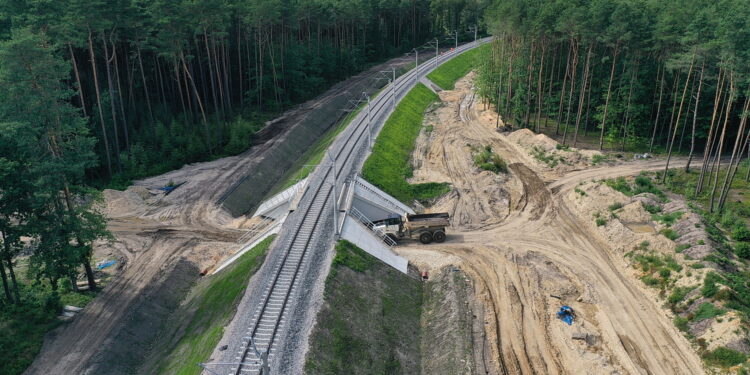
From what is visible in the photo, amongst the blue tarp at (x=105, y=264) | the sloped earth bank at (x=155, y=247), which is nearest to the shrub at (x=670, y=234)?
the sloped earth bank at (x=155, y=247)

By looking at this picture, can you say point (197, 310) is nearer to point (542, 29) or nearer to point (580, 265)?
point (580, 265)

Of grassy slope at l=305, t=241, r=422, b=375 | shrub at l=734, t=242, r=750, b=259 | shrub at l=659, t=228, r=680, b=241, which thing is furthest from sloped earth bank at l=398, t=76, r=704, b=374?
shrub at l=734, t=242, r=750, b=259

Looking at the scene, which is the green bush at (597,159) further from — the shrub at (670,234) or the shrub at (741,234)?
the shrub at (670,234)

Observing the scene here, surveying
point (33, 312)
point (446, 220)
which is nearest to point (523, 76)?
point (446, 220)

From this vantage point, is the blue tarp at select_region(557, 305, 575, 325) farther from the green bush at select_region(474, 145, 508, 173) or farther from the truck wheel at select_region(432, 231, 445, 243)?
the green bush at select_region(474, 145, 508, 173)

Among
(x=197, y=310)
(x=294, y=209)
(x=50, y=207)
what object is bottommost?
(x=197, y=310)

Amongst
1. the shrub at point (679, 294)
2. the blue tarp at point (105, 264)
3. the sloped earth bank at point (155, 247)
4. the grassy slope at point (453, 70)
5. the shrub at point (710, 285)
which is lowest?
the blue tarp at point (105, 264)

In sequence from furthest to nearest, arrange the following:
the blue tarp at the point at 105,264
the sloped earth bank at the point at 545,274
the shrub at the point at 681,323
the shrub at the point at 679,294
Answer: the blue tarp at the point at 105,264
the shrub at the point at 679,294
the shrub at the point at 681,323
the sloped earth bank at the point at 545,274
